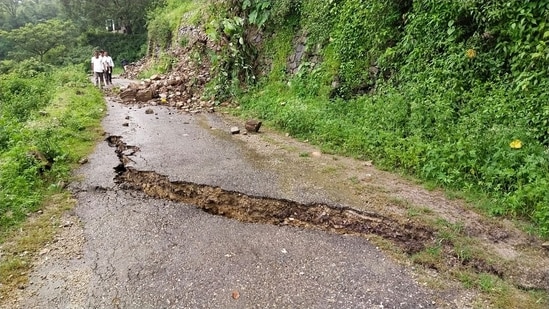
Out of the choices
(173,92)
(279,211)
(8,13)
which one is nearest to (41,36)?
(8,13)

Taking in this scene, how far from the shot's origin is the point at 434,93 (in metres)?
5.72

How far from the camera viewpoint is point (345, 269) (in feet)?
9.94

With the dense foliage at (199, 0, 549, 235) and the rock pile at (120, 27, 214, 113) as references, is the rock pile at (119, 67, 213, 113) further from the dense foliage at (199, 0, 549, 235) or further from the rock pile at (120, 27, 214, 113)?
the dense foliage at (199, 0, 549, 235)

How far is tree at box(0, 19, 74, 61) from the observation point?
28.4m

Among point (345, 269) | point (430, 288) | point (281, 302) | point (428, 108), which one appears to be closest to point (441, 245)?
point (430, 288)

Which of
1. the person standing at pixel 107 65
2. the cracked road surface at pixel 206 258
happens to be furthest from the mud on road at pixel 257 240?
the person standing at pixel 107 65

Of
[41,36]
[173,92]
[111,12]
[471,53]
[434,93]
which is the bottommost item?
[173,92]

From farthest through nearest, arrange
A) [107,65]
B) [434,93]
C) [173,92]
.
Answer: [107,65] < [173,92] < [434,93]

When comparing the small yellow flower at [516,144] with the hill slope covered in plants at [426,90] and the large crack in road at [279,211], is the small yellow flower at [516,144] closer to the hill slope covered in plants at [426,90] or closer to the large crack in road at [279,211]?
the hill slope covered in plants at [426,90]

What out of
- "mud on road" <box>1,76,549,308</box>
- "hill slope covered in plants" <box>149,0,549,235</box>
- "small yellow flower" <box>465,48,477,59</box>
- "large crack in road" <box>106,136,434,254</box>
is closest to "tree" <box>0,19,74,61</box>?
"hill slope covered in plants" <box>149,0,549,235</box>

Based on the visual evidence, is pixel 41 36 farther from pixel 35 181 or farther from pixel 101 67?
pixel 35 181

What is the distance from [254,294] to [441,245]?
1824 millimetres

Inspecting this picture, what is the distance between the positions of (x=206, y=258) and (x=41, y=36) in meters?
32.8

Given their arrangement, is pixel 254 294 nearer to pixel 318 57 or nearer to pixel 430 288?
pixel 430 288
